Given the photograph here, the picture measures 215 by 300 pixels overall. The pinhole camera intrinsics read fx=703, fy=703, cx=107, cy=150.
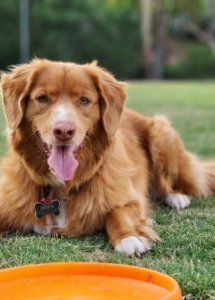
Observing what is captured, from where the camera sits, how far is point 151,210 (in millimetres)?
6023

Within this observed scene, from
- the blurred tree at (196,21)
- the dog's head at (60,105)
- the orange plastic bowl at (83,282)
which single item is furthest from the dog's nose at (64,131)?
the blurred tree at (196,21)

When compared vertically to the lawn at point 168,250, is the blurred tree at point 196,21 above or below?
below

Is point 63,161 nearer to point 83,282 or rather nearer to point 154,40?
point 83,282

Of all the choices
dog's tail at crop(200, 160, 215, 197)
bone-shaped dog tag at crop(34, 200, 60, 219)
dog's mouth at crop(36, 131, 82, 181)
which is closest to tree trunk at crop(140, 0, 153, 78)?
dog's tail at crop(200, 160, 215, 197)

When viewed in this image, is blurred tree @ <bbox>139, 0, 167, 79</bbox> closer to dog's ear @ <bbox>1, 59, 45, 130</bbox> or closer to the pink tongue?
dog's ear @ <bbox>1, 59, 45, 130</bbox>

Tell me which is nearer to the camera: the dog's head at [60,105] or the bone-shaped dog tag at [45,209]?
the dog's head at [60,105]

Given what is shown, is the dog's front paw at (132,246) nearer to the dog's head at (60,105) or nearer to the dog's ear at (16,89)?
the dog's head at (60,105)

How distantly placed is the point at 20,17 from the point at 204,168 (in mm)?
42581

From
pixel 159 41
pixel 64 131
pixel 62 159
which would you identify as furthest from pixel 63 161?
pixel 159 41

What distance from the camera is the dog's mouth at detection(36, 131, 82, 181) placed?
15.8 feet

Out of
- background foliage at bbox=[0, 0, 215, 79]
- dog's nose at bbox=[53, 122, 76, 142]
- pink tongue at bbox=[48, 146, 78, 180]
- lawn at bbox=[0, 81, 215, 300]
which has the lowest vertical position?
background foliage at bbox=[0, 0, 215, 79]

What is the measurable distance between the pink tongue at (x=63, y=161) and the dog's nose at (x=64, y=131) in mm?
200

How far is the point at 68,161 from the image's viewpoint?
4879mm

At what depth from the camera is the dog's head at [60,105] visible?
4727mm
